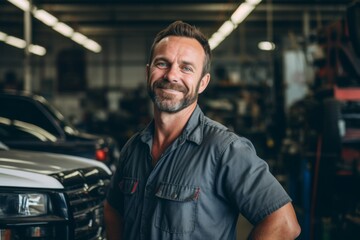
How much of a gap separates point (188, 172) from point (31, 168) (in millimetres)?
1157

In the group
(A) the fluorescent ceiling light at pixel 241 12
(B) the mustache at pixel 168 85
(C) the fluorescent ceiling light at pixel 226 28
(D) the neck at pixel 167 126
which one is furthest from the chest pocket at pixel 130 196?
(C) the fluorescent ceiling light at pixel 226 28

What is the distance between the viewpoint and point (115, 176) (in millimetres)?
2445

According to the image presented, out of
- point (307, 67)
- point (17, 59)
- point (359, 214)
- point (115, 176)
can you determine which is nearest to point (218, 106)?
point (307, 67)

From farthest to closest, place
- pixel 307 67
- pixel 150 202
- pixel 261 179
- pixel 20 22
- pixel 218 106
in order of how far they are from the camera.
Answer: pixel 20 22 → pixel 218 106 → pixel 307 67 → pixel 150 202 → pixel 261 179

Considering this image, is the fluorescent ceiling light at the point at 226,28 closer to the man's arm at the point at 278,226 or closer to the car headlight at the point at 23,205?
the car headlight at the point at 23,205

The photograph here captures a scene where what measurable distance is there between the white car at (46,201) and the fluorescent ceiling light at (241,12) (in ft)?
29.5

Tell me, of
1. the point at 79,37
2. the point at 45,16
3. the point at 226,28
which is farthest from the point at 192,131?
the point at 79,37

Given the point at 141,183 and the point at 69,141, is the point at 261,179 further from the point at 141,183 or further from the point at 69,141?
the point at 69,141

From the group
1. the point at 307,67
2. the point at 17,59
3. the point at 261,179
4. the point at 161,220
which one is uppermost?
the point at 17,59

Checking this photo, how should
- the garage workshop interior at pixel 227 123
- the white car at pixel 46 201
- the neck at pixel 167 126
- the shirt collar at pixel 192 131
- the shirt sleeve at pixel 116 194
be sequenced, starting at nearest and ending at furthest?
the shirt collar at pixel 192 131, the neck at pixel 167 126, the shirt sleeve at pixel 116 194, the white car at pixel 46 201, the garage workshop interior at pixel 227 123

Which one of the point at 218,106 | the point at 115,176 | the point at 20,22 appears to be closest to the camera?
the point at 115,176

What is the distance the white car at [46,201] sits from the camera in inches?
101

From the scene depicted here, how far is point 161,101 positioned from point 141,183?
1.11ft

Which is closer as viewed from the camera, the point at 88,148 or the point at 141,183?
the point at 141,183
